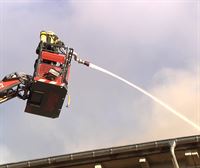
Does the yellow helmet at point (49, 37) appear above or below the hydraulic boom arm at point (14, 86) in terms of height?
above

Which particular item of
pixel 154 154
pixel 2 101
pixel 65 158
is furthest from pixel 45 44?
pixel 154 154

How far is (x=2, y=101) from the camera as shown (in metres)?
9.34

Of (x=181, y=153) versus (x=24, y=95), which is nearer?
(x=24, y=95)

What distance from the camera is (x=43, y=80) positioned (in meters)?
8.83

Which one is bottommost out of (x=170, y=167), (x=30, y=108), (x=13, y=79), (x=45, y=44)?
(x=170, y=167)

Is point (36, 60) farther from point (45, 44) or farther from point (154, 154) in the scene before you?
point (154, 154)

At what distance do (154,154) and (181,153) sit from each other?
28.2 inches

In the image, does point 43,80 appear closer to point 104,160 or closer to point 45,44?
point 45,44

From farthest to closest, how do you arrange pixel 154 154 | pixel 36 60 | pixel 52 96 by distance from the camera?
pixel 154 154 < pixel 36 60 < pixel 52 96

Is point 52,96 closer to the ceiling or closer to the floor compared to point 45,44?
closer to the floor

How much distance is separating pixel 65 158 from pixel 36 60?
309 centimetres

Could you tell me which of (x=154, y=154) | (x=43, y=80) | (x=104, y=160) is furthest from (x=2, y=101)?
(x=154, y=154)

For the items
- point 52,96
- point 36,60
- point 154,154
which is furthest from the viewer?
point 154,154

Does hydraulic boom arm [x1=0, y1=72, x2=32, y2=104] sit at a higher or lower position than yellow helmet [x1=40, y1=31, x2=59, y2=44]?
lower
